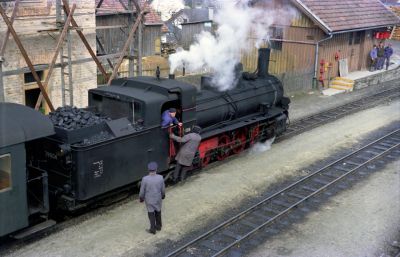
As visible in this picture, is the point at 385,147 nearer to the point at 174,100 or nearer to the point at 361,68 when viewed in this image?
the point at 174,100

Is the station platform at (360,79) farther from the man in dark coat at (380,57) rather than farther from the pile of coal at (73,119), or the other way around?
the pile of coal at (73,119)

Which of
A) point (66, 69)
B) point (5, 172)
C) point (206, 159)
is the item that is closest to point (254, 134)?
point (206, 159)

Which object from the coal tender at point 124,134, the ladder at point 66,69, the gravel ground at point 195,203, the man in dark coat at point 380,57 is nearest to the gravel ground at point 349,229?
the gravel ground at point 195,203

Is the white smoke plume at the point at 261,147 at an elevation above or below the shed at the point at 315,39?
below

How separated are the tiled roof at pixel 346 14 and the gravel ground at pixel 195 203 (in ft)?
26.6

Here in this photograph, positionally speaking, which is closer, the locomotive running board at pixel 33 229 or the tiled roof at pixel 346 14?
the locomotive running board at pixel 33 229

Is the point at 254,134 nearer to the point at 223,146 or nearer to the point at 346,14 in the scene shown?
the point at 223,146

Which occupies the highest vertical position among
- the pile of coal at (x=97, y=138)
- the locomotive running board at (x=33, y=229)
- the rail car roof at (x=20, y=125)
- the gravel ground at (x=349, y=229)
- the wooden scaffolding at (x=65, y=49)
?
the wooden scaffolding at (x=65, y=49)

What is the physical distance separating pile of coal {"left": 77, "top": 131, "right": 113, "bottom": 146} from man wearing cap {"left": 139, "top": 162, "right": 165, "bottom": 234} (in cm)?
118

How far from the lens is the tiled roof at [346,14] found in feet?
75.6

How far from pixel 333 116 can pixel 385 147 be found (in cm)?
383

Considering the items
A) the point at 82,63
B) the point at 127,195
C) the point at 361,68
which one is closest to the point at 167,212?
the point at 127,195

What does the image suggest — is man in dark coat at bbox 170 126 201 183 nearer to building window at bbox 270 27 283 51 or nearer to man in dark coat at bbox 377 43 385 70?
building window at bbox 270 27 283 51

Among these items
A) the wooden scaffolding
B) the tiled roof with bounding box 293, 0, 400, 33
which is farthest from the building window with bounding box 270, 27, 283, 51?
the wooden scaffolding
